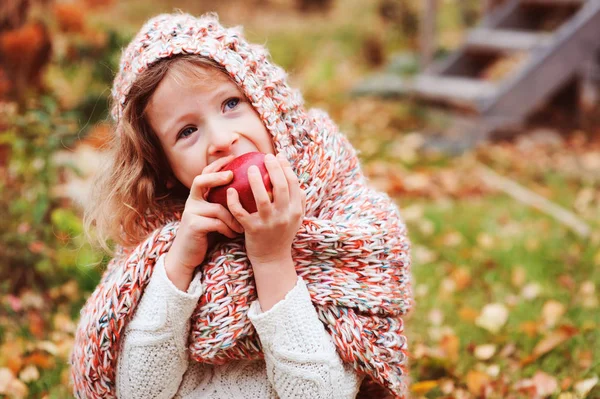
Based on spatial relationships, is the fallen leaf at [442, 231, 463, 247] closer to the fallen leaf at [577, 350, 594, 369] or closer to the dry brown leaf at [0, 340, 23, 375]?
the fallen leaf at [577, 350, 594, 369]

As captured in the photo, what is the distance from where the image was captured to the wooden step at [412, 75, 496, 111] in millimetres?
5020

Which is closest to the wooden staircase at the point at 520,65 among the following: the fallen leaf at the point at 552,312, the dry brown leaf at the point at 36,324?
the fallen leaf at the point at 552,312

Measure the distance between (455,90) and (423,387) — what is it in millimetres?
3627

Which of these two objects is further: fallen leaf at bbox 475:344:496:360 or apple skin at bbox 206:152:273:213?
fallen leaf at bbox 475:344:496:360

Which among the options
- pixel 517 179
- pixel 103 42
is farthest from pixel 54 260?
pixel 517 179

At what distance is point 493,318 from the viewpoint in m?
2.51

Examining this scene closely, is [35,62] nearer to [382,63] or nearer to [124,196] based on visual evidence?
[124,196]

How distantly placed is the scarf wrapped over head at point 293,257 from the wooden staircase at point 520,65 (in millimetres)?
3698

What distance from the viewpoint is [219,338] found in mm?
1391

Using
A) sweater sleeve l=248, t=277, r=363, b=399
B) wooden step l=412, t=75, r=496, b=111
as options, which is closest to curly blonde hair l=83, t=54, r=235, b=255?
sweater sleeve l=248, t=277, r=363, b=399

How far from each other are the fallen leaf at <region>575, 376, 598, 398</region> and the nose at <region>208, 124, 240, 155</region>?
4.14 feet

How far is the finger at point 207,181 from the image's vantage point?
1.33 metres

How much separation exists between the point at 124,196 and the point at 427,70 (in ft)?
15.7

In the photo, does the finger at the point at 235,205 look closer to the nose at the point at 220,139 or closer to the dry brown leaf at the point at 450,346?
the nose at the point at 220,139
